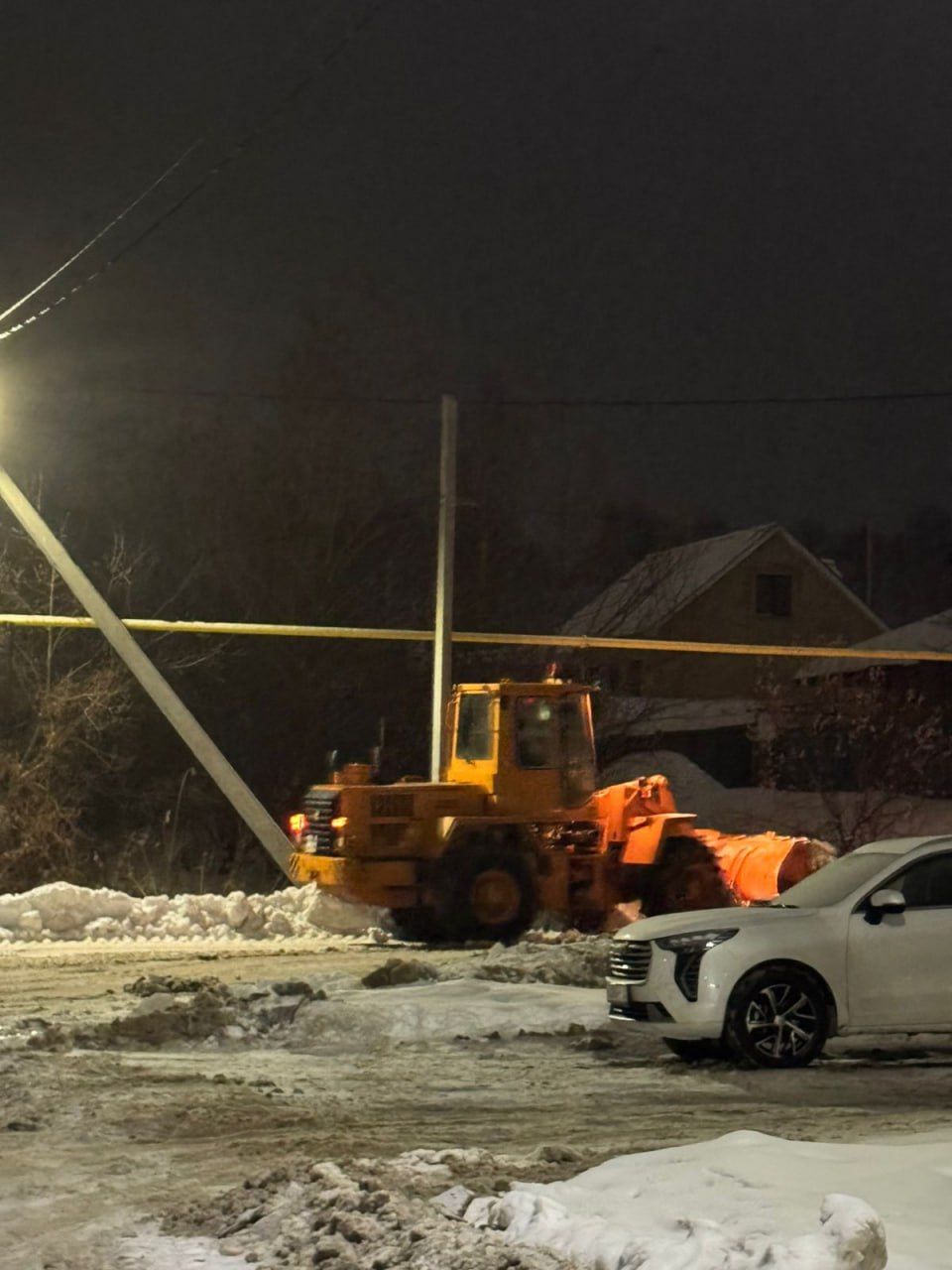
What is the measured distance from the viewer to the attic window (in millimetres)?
53531

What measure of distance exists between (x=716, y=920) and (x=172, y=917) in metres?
11.2

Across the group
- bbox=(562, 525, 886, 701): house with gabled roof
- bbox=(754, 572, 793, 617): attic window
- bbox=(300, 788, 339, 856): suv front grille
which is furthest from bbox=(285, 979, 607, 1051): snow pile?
bbox=(754, 572, 793, 617): attic window

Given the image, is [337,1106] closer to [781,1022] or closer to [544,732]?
[781,1022]

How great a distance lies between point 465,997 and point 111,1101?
4.21 m

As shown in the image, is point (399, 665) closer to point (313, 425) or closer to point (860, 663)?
point (313, 425)

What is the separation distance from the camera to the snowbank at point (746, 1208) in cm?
585

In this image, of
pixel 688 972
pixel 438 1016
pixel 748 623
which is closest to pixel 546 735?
pixel 438 1016

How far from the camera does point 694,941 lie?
11.7 meters

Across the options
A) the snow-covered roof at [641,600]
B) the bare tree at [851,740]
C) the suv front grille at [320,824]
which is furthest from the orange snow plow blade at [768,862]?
the snow-covered roof at [641,600]

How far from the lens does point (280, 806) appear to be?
3209 cm

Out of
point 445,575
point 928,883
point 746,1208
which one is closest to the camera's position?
point 746,1208

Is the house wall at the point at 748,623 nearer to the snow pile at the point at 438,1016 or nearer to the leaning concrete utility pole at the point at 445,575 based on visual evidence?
the leaning concrete utility pole at the point at 445,575

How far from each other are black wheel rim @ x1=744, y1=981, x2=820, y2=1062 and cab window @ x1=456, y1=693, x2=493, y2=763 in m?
9.95

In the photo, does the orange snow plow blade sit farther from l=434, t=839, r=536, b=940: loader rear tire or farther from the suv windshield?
the suv windshield
